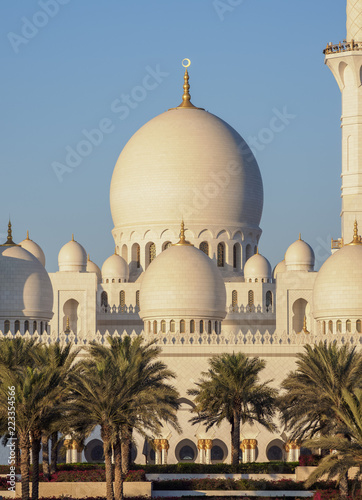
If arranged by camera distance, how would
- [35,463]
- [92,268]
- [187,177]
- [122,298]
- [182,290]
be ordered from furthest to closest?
[92,268] → [122,298] → [187,177] → [182,290] → [35,463]

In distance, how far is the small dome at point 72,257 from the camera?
214 ft

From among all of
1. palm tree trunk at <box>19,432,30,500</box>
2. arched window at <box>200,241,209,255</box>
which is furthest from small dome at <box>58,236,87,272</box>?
palm tree trunk at <box>19,432,30,500</box>

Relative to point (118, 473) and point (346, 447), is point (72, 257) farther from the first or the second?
point (346, 447)

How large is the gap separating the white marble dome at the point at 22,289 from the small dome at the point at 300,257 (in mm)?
14366

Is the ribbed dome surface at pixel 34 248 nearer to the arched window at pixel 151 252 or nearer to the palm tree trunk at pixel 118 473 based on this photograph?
the arched window at pixel 151 252

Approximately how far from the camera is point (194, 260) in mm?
53781

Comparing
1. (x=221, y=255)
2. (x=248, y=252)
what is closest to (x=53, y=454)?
(x=221, y=255)

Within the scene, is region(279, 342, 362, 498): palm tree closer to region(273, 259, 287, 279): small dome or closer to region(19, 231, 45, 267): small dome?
region(273, 259, 287, 279): small dome

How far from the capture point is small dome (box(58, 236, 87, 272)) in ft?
214

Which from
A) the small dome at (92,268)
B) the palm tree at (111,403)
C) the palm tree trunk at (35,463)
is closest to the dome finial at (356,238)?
the small dome at (92,268)

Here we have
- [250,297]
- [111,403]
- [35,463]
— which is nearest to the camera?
[111,403]

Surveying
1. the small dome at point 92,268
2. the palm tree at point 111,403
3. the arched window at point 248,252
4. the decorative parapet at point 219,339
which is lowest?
the palm tree at point 111,403

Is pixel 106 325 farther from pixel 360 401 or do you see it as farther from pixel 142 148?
pixel 360 401

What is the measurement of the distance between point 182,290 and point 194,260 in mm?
1764
